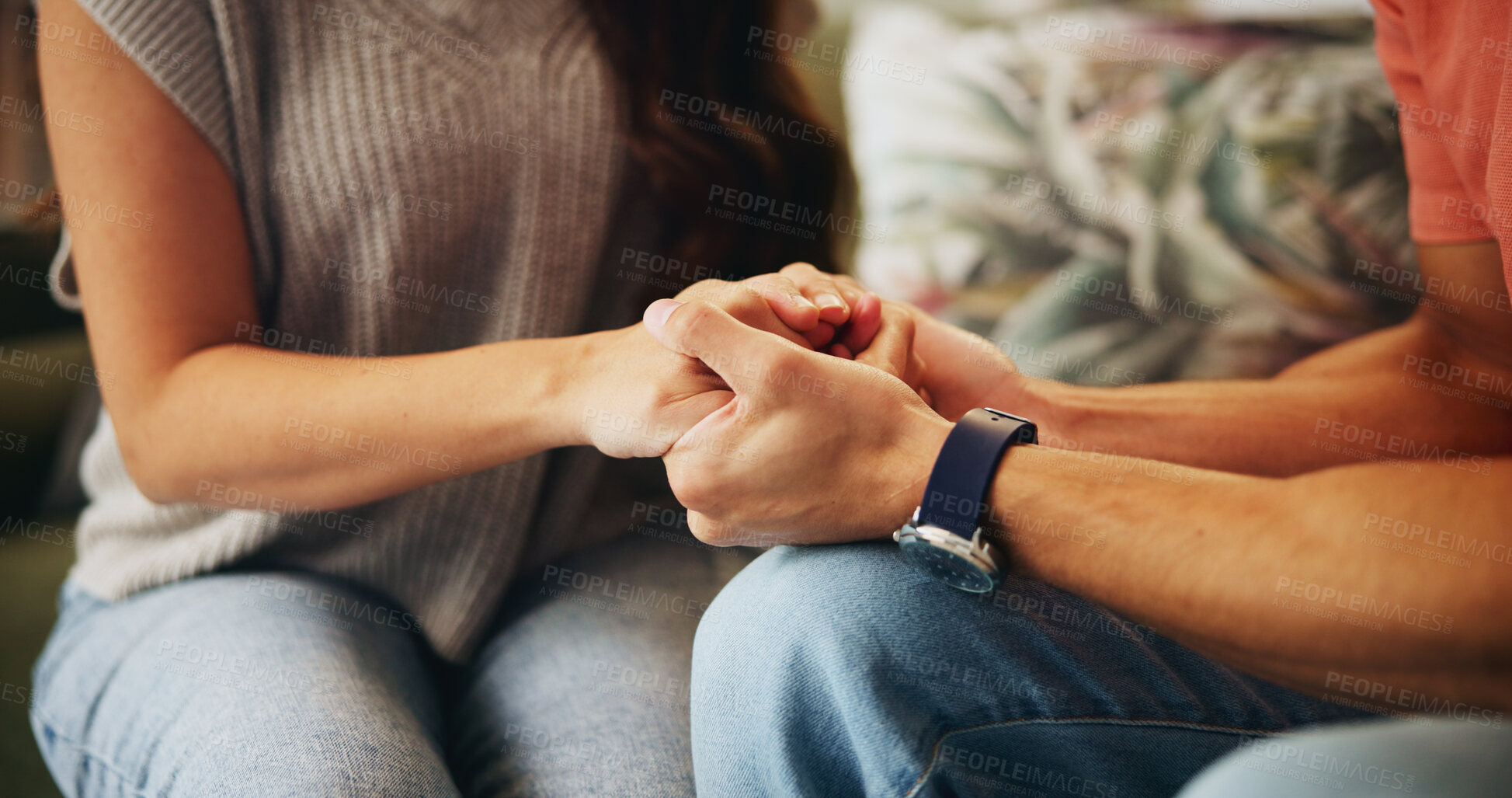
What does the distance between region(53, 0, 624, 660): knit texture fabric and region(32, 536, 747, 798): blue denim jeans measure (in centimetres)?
4

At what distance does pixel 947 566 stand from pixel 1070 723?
12 cm

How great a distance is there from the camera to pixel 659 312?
0.56 m

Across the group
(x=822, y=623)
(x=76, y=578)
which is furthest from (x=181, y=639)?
(x=822, y=623)

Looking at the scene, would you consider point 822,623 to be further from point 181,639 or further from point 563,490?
point 181,639

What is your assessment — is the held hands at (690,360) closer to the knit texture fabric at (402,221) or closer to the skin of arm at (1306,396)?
the skin of arm at (1306,396)

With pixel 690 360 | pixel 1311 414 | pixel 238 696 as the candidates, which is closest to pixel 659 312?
pixel 690 360

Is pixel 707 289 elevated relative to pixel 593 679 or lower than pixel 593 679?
elevated

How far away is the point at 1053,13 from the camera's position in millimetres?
1111

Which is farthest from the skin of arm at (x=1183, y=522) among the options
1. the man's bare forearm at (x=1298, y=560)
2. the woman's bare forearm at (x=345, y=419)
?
the woman's bare forearm at (x=345, y=419)

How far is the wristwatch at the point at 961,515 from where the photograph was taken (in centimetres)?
48

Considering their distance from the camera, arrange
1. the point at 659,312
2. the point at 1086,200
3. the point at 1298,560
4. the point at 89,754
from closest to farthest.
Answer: the point at 1298,560, the point at 659,312, the point at 89,754, the point at 1086,200

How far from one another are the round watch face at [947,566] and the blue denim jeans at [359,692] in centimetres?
26

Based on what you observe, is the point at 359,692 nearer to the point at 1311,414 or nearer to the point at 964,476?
the point at 964,476

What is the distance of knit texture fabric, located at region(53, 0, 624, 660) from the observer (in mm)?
690
